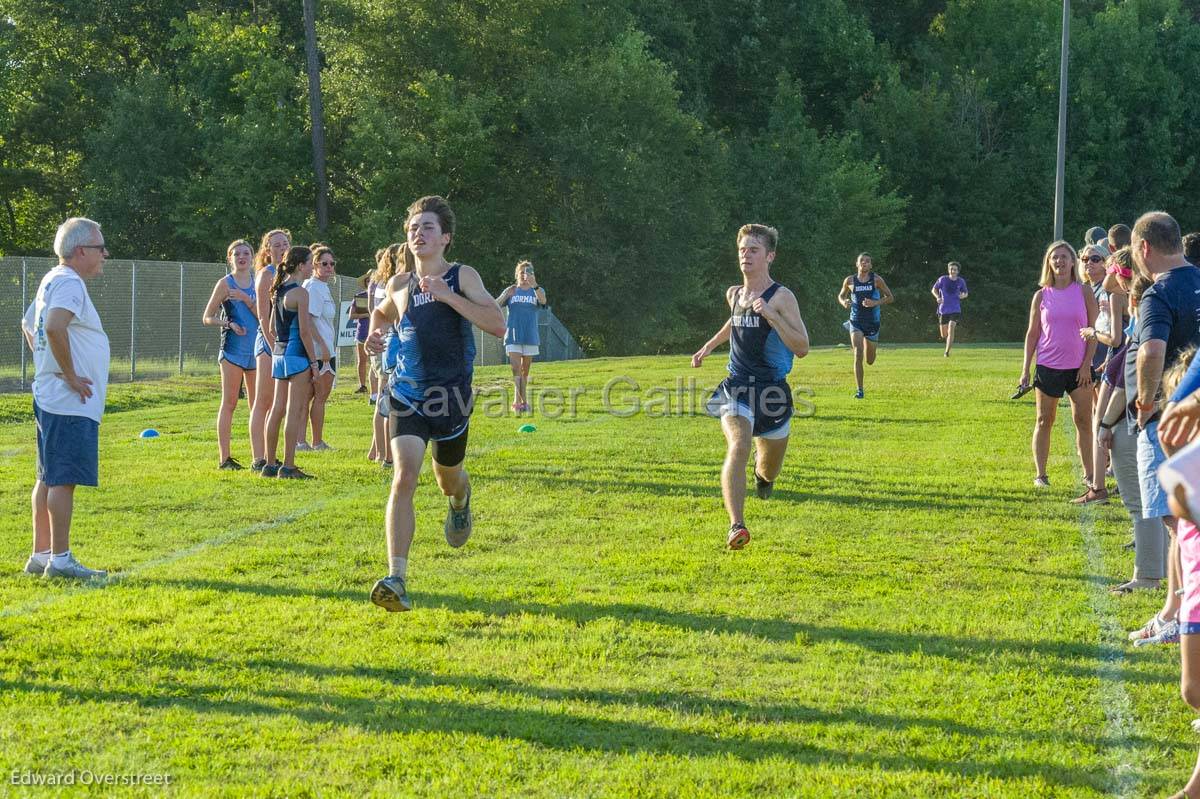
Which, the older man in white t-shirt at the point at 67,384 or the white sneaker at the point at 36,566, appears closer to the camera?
the older man in white t-shirt at the point at 67,384

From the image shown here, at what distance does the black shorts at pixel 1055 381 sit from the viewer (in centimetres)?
1053

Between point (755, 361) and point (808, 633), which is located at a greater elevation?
point (755, 361)

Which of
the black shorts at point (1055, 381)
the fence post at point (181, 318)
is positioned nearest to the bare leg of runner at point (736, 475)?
the black shorts at point (1055, 381)

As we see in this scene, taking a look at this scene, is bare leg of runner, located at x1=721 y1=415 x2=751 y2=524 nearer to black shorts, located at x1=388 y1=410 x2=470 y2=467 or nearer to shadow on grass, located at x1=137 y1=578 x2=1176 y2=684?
shadow on grass, located at x1=137 y1=578 x2=1176 y2=684

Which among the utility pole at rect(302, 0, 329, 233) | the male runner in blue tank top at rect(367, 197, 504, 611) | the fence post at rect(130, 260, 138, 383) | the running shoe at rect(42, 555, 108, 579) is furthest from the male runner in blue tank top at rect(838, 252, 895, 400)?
the utility pole at rect(302, 0, 329, 233)

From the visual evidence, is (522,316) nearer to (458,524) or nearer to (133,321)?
(458,524)

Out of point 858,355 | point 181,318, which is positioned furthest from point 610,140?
point 858,355

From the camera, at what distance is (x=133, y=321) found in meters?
24.7

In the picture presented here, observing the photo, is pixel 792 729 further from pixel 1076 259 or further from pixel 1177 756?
pixel 1076 259

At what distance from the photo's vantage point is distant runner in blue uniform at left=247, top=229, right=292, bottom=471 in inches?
452

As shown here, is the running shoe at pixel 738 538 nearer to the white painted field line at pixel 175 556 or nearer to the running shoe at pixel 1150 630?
the running shoe at pixel 1150 630

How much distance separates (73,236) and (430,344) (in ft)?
7.23

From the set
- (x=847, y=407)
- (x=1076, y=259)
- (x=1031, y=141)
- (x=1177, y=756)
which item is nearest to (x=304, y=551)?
(x=1177, y=756)

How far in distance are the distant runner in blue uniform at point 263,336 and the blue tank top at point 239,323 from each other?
0.32ft
